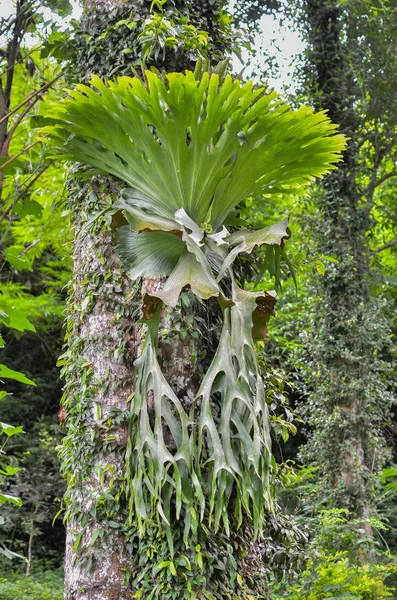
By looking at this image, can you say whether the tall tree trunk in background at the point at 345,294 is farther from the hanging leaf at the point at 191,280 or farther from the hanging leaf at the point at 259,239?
the hanging leaf at the point at 191,280

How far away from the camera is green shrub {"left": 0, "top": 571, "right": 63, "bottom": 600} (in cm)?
656

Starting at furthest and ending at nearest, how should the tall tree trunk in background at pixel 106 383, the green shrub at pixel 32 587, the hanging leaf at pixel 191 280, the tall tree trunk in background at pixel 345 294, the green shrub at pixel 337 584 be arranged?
1. the green shrub at pixel 32 587
2. the tall tree trunk in background at pixel 345 294
3. the green shrub at pixel 337 584
4. the tall tree trunk in background at pixel 106 383
5. the hanging leaf at pixel 191 280

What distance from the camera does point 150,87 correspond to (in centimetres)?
210

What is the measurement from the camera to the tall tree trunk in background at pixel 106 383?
2.27 meters

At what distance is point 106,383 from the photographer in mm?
2443

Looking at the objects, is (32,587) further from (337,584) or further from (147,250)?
(147,250)

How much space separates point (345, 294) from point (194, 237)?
4722mm

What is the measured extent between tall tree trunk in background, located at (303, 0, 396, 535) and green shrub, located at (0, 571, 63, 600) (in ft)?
10.1

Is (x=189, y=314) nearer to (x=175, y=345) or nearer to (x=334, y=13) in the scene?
(x=175, y=345)

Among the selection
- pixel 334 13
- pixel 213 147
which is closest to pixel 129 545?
pixel 213 147

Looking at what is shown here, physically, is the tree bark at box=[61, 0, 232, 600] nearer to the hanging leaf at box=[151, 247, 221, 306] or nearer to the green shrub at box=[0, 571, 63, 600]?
the hanging leaf at box=[151, 247, 221, 306]

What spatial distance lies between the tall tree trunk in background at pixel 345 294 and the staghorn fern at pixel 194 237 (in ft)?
14.0

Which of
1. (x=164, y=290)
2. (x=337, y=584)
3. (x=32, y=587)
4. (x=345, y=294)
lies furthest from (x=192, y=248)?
(x=32, y=587)

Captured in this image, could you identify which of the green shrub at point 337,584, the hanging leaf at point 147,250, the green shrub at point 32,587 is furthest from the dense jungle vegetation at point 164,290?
the green shrub at point 32,587
